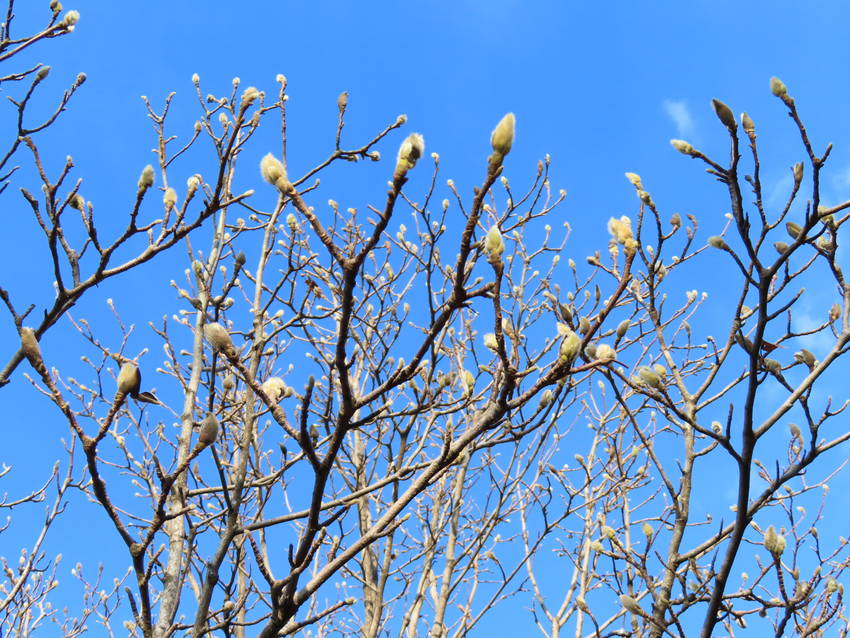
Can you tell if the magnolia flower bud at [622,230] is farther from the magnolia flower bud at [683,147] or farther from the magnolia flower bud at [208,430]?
the magnolia flower bud at [208,430]

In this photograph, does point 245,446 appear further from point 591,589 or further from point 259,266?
point 591,589

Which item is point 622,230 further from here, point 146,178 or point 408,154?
point 146,178

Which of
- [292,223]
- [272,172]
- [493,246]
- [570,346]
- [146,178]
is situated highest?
[292,223]

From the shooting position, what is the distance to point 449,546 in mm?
4969

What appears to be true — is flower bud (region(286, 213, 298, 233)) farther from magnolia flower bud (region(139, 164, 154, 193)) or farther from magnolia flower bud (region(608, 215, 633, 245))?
magnolia flower bud (region(608, 215, 633, 245))

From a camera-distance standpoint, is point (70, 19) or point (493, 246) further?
point (70, 19)

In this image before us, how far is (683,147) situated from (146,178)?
5.63ft

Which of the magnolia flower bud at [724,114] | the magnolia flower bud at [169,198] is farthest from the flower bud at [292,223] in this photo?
the magnolia flower bud at [724,114]

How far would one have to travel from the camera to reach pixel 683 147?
2.24 metres

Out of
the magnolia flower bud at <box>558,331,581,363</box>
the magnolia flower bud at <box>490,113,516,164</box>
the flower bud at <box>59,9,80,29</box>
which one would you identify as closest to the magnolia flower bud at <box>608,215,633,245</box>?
the magnolia flower bud at <box>558,331,581,363</box>

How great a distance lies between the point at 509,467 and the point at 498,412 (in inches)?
136

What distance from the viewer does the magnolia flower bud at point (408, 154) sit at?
55.7 inches

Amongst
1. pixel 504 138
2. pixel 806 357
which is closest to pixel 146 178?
pixel 504 138

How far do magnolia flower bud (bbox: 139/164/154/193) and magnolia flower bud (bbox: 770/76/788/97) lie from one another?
1.95 m
